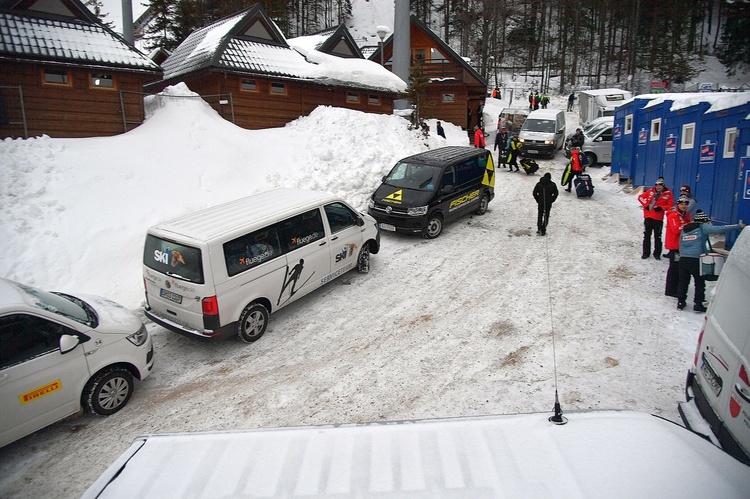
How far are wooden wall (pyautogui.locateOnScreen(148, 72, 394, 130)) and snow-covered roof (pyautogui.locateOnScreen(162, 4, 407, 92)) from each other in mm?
423

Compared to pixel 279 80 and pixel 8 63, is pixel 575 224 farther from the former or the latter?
pixel 8 63

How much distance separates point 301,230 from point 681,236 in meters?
6.57

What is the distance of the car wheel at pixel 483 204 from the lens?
46.9 ft

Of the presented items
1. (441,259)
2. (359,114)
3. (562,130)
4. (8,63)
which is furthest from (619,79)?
(8,63)

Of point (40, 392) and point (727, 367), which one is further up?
point (727, 367)

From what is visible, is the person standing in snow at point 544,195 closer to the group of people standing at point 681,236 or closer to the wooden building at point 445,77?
the group of people standing at point 681,236

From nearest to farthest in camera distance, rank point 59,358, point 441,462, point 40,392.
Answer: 1. point 441,462
2. point 40,392
3. point 59,358

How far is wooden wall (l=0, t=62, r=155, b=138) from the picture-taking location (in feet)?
40.2

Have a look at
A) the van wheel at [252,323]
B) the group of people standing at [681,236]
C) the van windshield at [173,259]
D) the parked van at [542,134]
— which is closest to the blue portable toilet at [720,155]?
the group of people standing at [681,236]

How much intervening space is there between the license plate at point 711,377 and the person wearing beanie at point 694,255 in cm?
395

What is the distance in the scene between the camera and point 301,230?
8.27 meters

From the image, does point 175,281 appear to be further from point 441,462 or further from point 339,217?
point 441,462

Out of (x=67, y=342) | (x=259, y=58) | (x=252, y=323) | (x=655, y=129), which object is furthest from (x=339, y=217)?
(x=655, y=129)

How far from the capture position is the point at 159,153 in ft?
42.8
